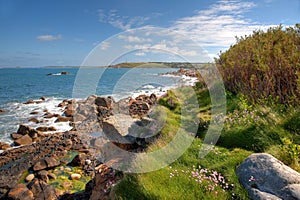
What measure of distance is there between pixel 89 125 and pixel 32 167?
6.91 meters

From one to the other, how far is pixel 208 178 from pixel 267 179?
0.91 metres

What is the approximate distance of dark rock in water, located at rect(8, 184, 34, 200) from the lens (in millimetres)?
6977

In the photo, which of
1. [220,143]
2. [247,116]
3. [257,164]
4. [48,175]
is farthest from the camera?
[48,175]

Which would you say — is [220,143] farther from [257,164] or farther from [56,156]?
[56,156]

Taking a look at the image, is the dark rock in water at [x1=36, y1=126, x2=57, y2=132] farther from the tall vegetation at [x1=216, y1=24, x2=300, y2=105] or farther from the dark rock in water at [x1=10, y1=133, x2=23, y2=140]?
the tall vegetation at [x1=216, y1=24, x2=300, y2=105]

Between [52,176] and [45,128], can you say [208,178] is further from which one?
[45,128]

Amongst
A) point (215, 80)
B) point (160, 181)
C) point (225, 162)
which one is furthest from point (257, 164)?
point (215, 80)

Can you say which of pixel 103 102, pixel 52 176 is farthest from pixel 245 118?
pixel 103 102

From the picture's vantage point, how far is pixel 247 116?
A: 5844 mm

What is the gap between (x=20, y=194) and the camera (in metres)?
7.11

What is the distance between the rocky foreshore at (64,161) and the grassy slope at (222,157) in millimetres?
807

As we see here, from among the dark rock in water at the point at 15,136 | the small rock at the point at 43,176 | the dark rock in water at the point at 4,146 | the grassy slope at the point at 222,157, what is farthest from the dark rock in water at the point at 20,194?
the dark rock in water at the point at 15,136

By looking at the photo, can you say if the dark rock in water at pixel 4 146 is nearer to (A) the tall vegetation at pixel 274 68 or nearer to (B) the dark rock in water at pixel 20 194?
(B) the dark rock in water at pixel 20 194

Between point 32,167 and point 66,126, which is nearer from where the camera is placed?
point 32,167
